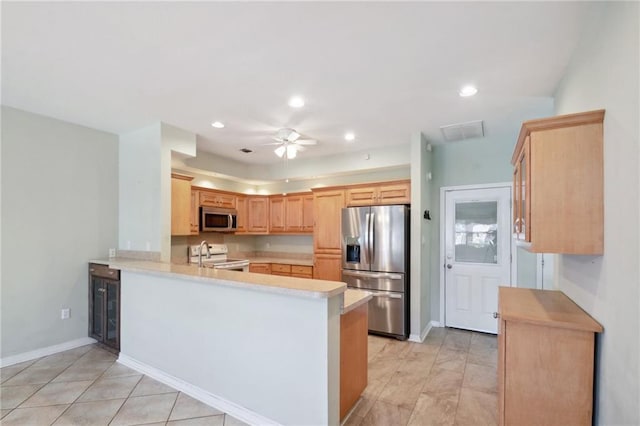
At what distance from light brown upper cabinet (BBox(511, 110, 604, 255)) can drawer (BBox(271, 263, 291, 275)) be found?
4.20 metres

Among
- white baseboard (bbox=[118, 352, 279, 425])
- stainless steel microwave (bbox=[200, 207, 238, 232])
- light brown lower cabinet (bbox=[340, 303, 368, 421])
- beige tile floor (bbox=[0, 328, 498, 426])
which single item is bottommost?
beige tile floor (bbox=[0, 328, 498, 426])

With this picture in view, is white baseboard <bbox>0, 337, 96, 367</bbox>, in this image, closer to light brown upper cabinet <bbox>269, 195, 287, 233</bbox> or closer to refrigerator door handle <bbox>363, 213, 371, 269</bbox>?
light brown upper cabinet <bbox>269, 195, 287, 233</bbox>

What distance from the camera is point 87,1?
1.75 meters

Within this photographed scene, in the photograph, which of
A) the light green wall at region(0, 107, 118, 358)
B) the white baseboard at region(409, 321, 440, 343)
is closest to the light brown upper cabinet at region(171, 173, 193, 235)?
the light green wall at region(0, 107, 118, 358)

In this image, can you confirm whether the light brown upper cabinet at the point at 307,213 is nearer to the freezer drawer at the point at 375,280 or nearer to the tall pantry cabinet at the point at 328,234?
the tall pantry cabinet at the point at 328,234

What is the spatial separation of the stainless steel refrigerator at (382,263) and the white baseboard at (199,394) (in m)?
2.40

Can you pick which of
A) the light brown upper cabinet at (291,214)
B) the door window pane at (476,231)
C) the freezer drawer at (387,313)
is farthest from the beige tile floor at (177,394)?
the light brown upper cabinet at (291,214)

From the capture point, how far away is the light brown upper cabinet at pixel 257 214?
604cm

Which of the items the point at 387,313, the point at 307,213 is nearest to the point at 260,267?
the point at 307,213

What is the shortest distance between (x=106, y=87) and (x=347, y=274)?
371cm

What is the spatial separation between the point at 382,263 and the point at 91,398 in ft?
11.4

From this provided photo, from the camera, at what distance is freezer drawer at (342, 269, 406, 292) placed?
419cm

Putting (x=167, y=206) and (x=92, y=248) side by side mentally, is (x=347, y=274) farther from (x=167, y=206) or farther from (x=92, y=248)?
(x=92, y=248)

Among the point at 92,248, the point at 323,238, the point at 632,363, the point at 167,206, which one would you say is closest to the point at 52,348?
the point at 92,248
